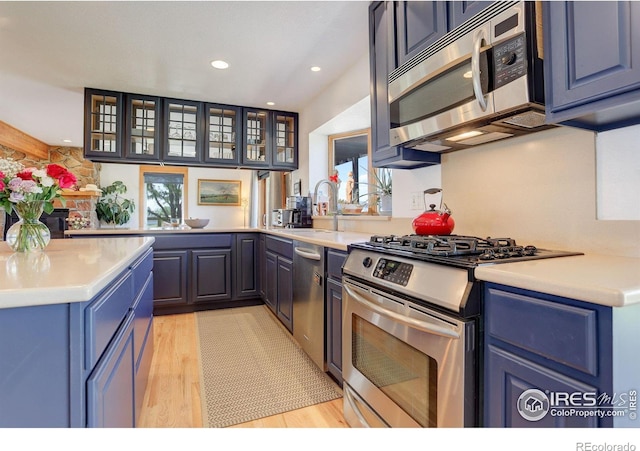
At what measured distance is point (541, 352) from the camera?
821 millimetres

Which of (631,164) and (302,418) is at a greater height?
(631,164)

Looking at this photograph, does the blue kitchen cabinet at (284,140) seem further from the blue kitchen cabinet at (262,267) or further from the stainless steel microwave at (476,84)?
the stainless steel microwave at (476,84)

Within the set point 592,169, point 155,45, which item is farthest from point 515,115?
point 155,45

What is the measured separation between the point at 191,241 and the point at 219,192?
13.0 feet

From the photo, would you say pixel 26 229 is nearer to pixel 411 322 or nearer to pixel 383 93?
pixel 411 322

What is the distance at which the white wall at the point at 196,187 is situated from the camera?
6484mm

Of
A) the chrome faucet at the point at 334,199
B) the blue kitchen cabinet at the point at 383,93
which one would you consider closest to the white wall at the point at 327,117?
the chrome faucet at the point at 334,199

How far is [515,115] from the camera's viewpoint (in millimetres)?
1279

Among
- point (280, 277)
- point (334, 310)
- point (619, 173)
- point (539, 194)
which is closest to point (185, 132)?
point (280, 277)

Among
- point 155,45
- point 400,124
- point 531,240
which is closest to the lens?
point 531,240

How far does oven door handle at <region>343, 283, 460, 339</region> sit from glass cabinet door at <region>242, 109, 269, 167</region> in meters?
2.88

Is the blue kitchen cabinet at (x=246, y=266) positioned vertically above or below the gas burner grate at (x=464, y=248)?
below
